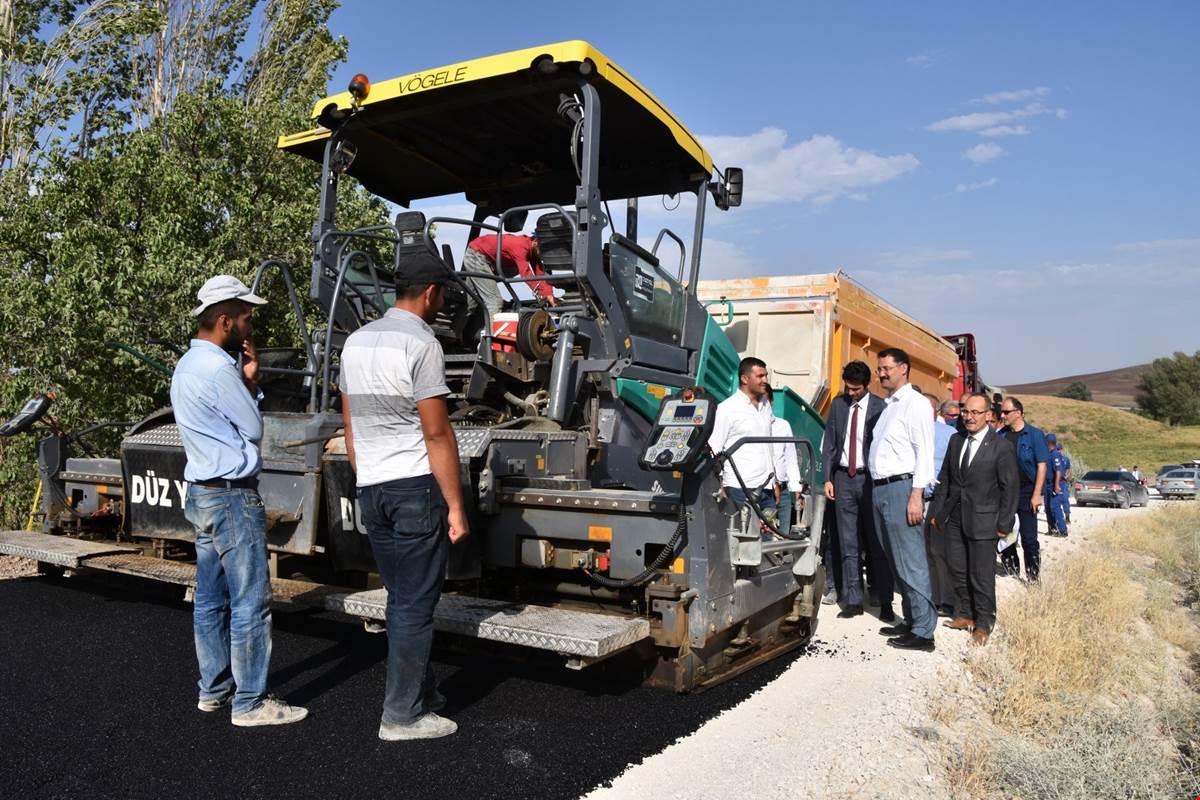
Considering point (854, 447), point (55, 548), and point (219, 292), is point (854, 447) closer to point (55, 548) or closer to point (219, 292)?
point (219, 292)

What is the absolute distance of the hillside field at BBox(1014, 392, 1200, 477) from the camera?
4581 centimetres

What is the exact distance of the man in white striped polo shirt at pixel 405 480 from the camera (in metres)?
3.36

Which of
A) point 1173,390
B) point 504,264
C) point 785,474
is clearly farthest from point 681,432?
point 1173,390

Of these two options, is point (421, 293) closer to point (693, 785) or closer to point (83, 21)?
point (693, 785)

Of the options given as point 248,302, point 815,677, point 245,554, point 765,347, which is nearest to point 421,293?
point 248,302

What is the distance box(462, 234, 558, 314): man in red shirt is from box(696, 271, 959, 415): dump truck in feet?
7.44

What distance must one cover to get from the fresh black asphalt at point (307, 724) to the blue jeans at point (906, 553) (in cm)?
99

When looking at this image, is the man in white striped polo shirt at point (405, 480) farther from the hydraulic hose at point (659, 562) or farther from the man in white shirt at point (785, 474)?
the man in white shirt at point (785, 474)

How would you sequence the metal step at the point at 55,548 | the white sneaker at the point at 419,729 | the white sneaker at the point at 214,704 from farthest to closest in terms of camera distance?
the metal step at the point at 55,548
the white sneaker at the point at 214,704
the white sneaker at the point at 419,729

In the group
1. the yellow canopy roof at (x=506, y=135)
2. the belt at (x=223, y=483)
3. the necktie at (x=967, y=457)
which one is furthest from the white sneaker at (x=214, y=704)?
the necktie at (x=967, y=457)

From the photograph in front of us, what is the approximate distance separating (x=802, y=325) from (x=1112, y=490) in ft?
69.4

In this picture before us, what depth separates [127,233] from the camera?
845 centimetres

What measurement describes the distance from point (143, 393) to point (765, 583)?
6.75 m

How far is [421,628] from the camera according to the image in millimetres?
3395
